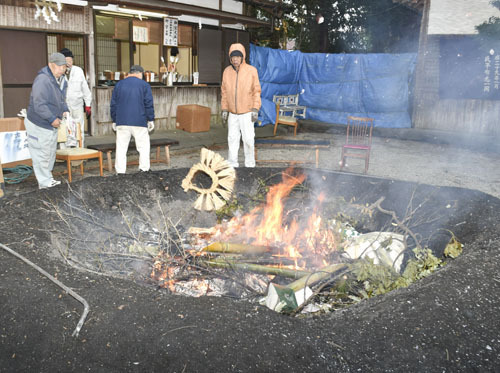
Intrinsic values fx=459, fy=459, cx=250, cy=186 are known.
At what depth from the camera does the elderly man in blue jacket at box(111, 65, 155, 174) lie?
24.9ft

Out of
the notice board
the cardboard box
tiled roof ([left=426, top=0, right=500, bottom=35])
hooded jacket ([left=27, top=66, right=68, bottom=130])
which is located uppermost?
tiled roof ([left=426, top=0, right=500, bottom=35])

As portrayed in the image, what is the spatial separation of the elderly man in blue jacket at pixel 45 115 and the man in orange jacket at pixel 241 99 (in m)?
2.99

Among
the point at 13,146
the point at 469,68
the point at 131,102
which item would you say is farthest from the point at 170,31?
the point at 469,68

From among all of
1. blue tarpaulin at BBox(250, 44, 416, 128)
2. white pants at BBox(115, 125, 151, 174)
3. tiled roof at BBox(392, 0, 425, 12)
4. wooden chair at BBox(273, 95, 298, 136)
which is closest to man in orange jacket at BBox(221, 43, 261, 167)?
white pants at BBox(115, 125, 151, 174)

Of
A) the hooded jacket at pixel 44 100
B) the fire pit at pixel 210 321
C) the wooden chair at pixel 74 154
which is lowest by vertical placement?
the fire pit at pixel 210 321

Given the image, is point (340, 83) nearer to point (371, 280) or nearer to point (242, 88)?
point (242, 88)

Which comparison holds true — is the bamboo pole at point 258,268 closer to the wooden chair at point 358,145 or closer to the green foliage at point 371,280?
the green foliage at point 371,280

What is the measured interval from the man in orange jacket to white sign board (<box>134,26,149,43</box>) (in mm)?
4816

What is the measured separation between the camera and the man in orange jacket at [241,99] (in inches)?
336

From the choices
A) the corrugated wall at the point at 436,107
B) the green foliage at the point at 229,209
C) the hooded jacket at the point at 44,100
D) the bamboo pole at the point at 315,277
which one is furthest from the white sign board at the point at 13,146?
the corrugated wall at the point at 436,107

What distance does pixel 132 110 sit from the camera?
762 cm

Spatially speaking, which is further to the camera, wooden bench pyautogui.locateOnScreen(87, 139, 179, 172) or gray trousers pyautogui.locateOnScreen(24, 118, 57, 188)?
wooden bench pyautogui.locateOnScreen(87, 139, 179, 172)

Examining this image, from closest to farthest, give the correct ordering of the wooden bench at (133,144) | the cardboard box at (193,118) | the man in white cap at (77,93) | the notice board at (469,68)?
the wooden bench at (133,144), the man in white cap at (77,93), the notice board at (469,68), the cardboard box at (193,118)

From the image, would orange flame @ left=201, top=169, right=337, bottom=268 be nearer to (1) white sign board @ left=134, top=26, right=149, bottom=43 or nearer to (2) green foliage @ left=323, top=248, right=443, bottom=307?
(2) green foliage @ left=323, top=248, right=443, bottom=307
